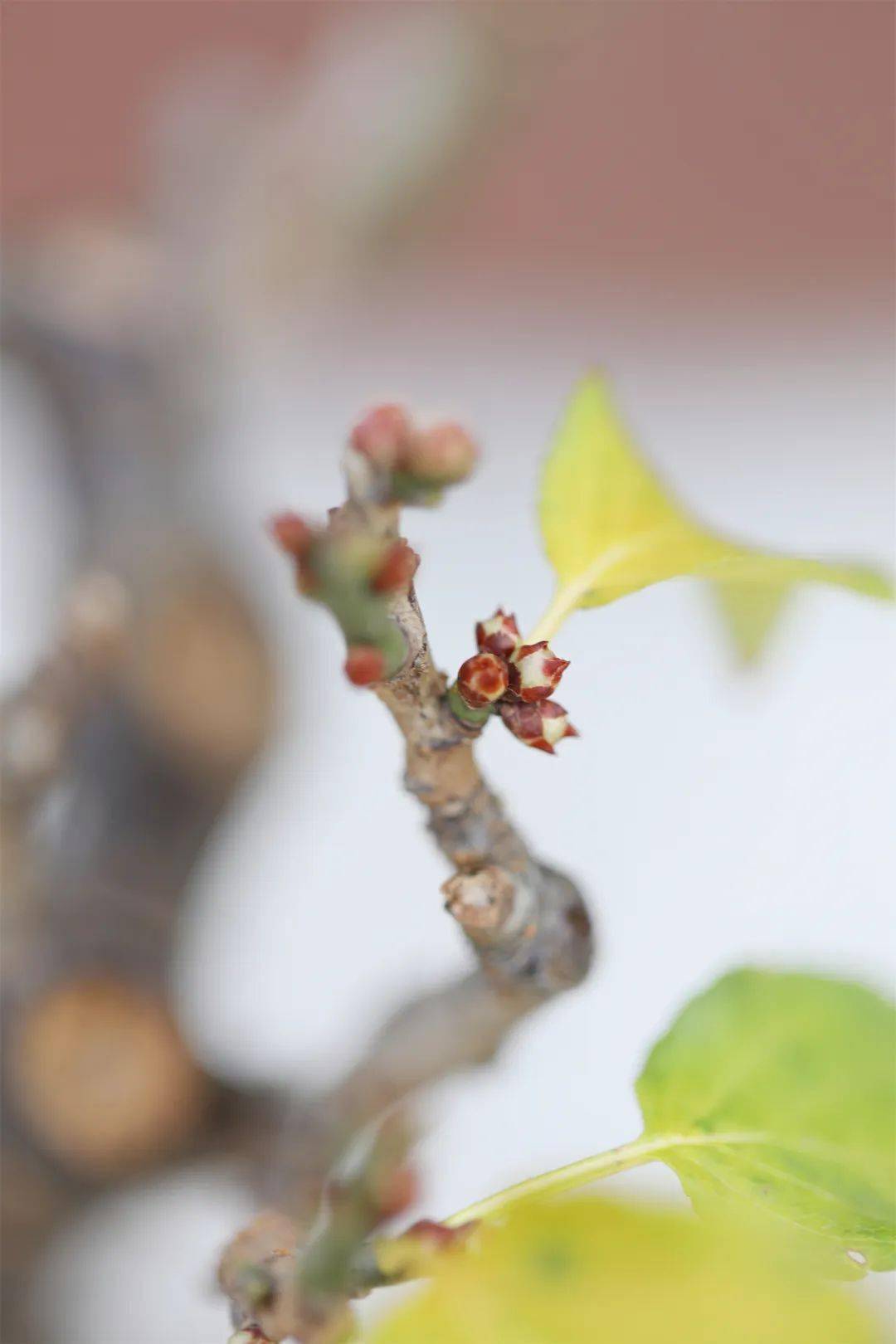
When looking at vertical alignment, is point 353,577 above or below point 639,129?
below

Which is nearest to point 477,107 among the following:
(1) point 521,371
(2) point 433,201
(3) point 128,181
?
(2) point 433,201

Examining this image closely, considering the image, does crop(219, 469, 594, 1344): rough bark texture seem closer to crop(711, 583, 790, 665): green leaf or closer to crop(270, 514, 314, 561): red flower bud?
crop(270, 514, 314, 561): red flower bud

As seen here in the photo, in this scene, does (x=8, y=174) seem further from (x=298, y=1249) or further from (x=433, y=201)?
(x=298, y=1249)

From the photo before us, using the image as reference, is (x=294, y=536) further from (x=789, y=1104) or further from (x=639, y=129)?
(x=639, y=129)

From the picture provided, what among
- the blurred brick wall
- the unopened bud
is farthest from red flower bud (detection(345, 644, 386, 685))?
the blurred brick wall

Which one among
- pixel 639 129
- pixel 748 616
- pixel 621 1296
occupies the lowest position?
pixel 621 1296

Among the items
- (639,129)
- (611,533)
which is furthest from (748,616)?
(639,129)

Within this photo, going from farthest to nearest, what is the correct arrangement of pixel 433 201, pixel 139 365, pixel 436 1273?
pixel 433 201 → pixel 139 365 → pixel 436 1273
